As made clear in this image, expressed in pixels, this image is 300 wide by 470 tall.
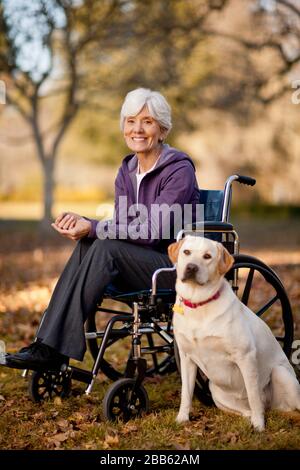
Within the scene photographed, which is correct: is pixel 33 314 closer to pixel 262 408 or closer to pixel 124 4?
pixel 262 408

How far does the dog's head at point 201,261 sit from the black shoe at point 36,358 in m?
0.86

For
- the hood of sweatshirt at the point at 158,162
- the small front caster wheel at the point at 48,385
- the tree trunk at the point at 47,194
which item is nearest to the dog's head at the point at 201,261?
the hood of sweatshirt at the point at 158,162

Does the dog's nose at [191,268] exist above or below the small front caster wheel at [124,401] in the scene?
above

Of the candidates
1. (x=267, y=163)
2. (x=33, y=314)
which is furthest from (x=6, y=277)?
(x=267, y=163)

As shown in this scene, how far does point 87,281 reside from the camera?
3.64 metres

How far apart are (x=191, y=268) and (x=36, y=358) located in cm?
99

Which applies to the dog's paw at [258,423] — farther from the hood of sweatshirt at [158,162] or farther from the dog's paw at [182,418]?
the hood of sweatshirt at [158,162]

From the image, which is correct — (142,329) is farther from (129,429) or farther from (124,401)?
(129,429)

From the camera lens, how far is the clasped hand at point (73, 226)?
12.4 feet

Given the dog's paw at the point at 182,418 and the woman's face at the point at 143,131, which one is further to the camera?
the woman's face at the point at 143,131

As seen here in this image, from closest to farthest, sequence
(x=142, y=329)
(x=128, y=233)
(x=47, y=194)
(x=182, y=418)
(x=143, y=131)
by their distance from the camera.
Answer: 1. (x=182, y=418)
2. (x=128, y=233)
3. (x=142, y=329)
4. (x=143, y=131)
5. (x=47, y=194)

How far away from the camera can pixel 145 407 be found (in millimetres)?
3748

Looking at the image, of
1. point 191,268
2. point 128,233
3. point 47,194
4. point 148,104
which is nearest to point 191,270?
point 191,268

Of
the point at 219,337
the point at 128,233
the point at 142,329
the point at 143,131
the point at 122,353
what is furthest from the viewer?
the point at 122,353
